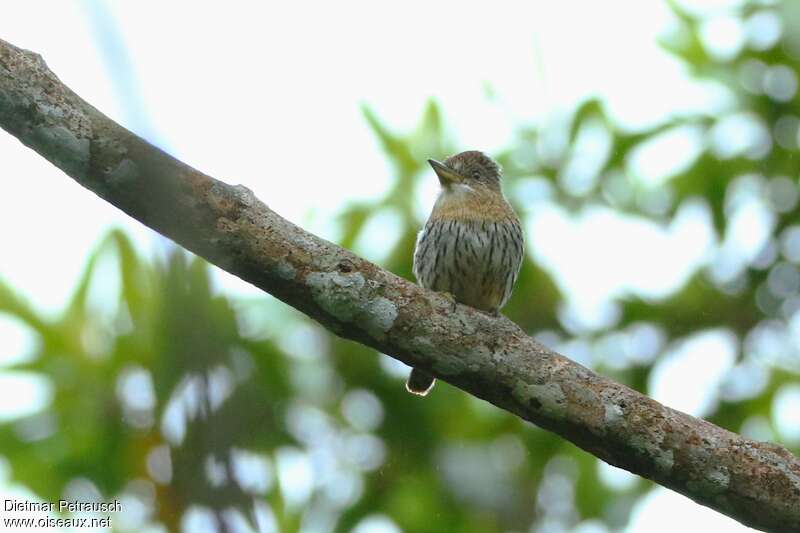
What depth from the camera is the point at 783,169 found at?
6.27 meters

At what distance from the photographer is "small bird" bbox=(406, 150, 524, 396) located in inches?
195

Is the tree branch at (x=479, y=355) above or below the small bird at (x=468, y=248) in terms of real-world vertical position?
below

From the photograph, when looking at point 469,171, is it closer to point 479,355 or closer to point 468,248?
point 468,248

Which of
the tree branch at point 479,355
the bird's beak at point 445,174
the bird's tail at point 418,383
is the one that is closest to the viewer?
the tree branch at point 479,355

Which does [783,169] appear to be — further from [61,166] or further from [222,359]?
[222,359]

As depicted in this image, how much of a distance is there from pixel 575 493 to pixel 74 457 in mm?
2295

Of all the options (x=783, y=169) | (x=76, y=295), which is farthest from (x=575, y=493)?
(x=76, y=295)

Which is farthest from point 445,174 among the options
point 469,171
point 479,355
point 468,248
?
point 479,355

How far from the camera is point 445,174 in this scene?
5.51 m

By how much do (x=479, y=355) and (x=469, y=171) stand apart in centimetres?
242

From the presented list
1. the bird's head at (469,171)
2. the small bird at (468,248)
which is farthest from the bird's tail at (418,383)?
the bird's head at (469,171)

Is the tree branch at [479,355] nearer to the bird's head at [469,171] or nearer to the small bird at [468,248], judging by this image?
the small bird at [468,248]

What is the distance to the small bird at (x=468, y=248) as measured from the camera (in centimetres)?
496

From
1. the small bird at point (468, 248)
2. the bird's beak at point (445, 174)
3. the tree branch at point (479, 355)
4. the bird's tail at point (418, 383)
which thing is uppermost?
the bird's beak at point (445, 174)
